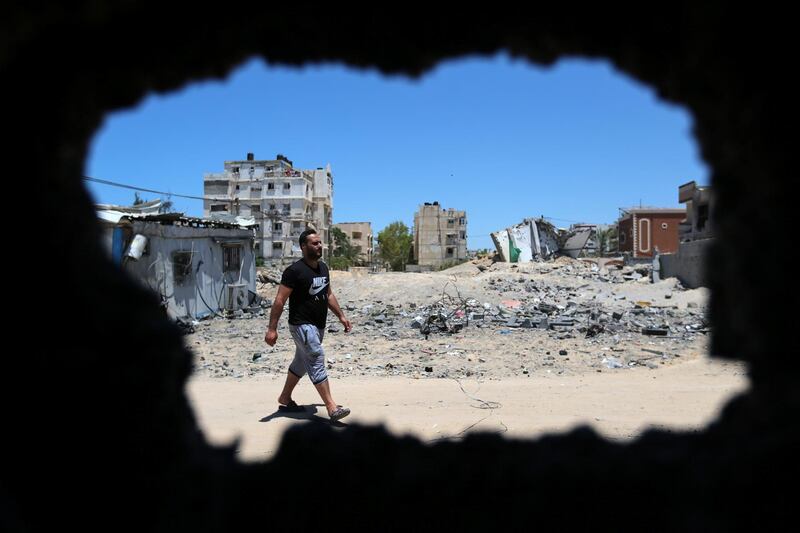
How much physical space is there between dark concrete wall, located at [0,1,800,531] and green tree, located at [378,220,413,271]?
213 feet

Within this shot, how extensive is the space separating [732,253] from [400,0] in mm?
1610

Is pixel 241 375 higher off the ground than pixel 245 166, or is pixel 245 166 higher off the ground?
pixel 245 166

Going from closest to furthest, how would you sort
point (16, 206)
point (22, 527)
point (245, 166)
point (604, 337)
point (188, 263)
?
1. point (22, 527)
2. point (16, 206)
3. point (604, 337)
4. point (188, 263)
5. point (245, 166)

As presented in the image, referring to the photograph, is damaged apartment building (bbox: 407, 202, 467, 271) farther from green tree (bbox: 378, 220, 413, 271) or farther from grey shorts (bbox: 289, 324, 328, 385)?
grey shorts (bbox: 289, 324, 328, 385)

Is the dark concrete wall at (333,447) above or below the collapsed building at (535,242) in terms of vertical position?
below

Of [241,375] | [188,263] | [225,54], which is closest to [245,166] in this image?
[188,263]

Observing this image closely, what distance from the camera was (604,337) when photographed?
37.4ft

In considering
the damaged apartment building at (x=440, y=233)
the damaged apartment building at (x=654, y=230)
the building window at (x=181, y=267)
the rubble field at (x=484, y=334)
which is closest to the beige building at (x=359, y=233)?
the damaged apartment building at (x=440, y=233)

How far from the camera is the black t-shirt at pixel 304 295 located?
572 centimetres

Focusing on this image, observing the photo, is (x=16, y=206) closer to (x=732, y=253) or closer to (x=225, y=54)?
(x=225, y=54)

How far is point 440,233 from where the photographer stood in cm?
7156

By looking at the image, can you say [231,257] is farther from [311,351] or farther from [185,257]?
[311,351]

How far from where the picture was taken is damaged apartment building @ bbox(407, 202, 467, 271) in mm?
71000

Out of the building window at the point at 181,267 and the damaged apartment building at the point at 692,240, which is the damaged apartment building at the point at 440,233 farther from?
the building window at the point at 181,267
